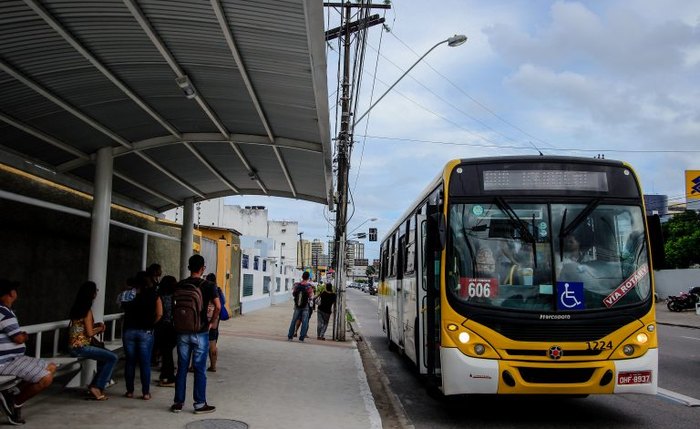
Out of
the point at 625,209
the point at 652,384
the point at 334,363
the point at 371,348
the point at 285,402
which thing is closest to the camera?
the point at 652,384

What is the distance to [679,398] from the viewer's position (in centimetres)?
842

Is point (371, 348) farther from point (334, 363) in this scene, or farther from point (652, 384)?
point (652, 384)

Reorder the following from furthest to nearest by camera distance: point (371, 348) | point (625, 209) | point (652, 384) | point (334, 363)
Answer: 1. point (371, 348)
2. point (334, 363)
3. point (625, 209)
4. point (652, 384)

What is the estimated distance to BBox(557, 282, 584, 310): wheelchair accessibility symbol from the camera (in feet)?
21.6

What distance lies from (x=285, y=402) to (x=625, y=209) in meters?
4.83

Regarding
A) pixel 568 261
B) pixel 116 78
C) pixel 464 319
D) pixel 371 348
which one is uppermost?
pixel 116 78

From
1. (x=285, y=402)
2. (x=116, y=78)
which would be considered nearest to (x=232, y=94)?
(x=116, y=78)

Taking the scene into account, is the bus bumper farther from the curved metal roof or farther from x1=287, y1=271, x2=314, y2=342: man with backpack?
x1=287, y1=271, x2=314, y2=342: man with backpack

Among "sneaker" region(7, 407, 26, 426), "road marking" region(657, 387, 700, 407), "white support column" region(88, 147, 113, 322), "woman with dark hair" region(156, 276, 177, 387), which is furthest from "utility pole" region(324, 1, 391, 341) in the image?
"sneaker" region(7, 407, 26, 426)

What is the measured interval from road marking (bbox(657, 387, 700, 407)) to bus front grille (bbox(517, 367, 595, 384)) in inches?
103

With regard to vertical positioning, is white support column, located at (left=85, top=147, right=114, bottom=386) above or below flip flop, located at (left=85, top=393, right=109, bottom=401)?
above

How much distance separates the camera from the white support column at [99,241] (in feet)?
27.0

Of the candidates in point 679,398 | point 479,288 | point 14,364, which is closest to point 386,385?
point 479,288

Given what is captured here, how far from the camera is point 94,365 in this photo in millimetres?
8109
